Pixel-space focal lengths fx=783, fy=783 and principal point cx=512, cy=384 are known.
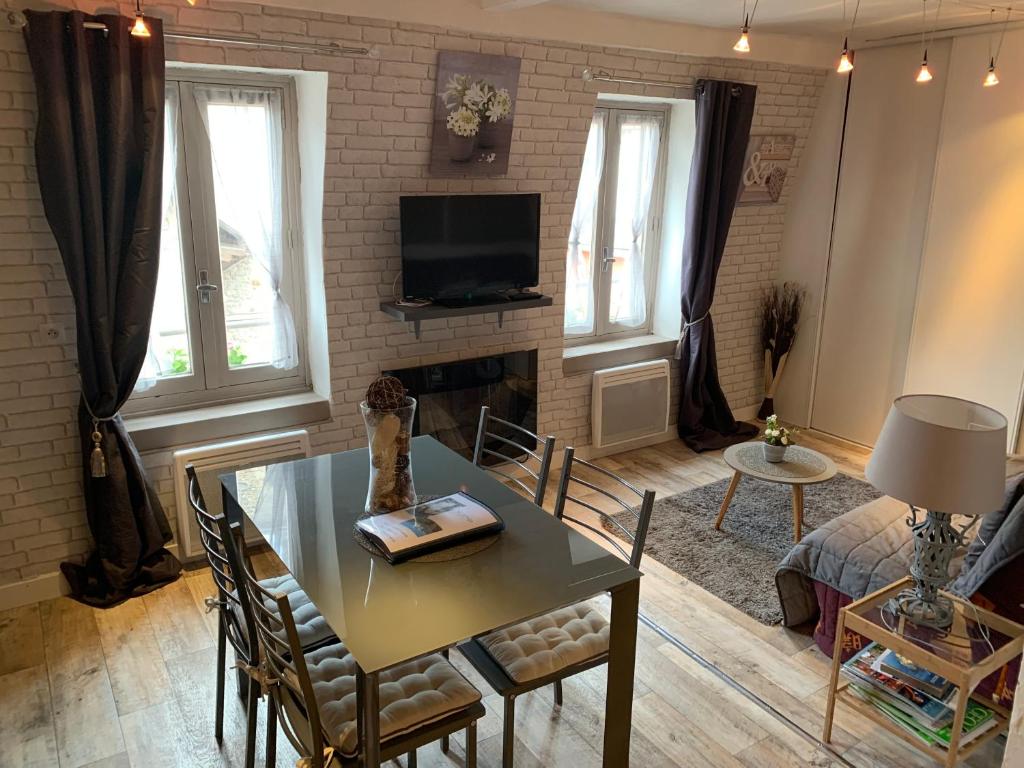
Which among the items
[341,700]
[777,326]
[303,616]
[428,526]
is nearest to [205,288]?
[303,616]

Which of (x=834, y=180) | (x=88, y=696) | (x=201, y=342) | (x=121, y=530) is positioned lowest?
(x=88, y=696)

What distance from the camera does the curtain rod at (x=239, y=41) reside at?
8.94 feet

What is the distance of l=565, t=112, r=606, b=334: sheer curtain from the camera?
4688 millimetres

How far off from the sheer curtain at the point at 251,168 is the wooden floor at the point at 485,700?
62.5 inches

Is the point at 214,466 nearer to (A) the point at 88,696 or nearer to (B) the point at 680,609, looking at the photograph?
(A) the point at 88,696

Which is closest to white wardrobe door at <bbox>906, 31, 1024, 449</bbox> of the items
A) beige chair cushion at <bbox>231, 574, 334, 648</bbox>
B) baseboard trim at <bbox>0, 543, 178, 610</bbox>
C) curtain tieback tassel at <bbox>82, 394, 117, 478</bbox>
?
beige chair cushion at <bbox>231, 574, 334, 648</bbox>

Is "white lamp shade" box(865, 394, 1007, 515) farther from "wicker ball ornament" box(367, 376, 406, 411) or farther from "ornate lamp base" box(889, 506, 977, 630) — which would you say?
"wicker ball ornament" box(367, 376, 406, 411)

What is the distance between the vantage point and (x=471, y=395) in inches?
169

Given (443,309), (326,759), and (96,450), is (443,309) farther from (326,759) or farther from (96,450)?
(326,759)

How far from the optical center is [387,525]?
2.18 metres

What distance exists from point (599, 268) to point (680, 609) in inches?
93.1

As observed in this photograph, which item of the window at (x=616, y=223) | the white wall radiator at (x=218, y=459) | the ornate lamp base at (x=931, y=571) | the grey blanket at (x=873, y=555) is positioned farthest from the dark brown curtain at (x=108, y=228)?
the ornate lamp base at (x=931, y=571)

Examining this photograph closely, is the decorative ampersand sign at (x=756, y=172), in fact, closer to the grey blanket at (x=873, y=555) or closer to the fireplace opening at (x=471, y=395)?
the fireplace opening at (x=471, y=395)

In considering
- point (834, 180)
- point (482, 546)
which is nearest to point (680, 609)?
point (482, 546)
